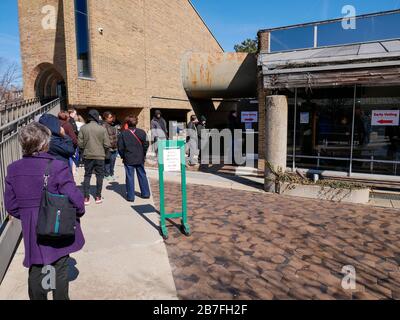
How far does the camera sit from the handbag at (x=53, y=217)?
7.98 feet

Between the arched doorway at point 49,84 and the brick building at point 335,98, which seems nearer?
the brick building at point 335,98

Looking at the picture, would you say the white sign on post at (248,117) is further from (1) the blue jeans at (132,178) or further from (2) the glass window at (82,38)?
(1) the blue jeans at (132,178)

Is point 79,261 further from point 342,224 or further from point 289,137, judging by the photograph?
point 289,137

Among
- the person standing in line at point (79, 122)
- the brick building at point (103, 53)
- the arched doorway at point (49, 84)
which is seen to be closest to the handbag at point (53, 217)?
the person standing in line at point (79, 122)

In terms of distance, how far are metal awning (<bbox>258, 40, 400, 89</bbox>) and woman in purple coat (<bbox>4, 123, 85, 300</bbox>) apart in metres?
6.15

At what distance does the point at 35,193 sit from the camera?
2527 mm

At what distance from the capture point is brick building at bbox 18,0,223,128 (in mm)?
12416

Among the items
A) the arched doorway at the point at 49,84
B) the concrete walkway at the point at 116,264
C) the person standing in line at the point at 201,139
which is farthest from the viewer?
the arched doorway at the point at 49,84

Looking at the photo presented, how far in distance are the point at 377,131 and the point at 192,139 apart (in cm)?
572

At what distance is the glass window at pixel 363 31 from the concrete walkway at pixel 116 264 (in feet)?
23.7

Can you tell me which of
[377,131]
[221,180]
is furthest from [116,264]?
[377,131]

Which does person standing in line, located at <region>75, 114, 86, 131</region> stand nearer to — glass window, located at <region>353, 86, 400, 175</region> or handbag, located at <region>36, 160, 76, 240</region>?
handbag, located at <region>36, 160, 76, 240</region>

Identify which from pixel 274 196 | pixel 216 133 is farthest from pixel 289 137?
pixel 216 133
